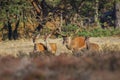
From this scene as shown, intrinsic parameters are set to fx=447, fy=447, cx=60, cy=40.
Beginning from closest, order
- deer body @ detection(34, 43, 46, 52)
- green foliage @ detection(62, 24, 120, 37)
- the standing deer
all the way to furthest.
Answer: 1. deer body @ detection(34, 43, 46, 52)
2. the standing deer
3. green foliage @ detection(62, 24, 120, 37)

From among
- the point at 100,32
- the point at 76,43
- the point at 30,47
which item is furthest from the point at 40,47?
the point at 100,32

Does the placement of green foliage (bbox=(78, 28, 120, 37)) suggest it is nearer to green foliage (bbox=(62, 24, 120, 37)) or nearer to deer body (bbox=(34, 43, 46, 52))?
green foliage (bbox=(62, 24, 120, 37))

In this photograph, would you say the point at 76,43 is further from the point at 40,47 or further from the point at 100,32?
the point at 100,32

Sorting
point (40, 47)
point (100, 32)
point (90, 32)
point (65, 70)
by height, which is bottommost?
point (100, 32)

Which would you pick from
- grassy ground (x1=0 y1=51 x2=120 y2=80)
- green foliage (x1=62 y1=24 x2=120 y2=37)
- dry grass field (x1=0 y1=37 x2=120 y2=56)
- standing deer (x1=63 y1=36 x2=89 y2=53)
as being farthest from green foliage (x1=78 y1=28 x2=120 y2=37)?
grassy ground (x1=0 y1=51 x2=120 y2=80)

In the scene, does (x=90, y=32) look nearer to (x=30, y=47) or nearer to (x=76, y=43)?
(x=30, y=47)

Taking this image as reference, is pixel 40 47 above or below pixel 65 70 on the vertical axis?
below

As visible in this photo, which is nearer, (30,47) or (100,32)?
(30,47)

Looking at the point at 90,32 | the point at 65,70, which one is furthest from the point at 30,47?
the point at 65,70

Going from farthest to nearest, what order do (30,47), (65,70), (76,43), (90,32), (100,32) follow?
(100,32)
(90,32)
(30,47)
(76,43)
(65,70)

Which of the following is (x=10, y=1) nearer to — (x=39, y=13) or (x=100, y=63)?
(x=39, y=13)

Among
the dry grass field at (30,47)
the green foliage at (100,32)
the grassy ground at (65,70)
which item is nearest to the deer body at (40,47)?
the dry grass field at (30,47)

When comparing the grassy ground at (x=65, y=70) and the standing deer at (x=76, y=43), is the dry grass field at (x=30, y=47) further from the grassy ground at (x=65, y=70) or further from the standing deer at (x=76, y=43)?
the grassy ground at (x=65, y=70)

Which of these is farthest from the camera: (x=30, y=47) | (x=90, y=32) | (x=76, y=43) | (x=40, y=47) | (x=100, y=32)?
(x=100, y=32)
